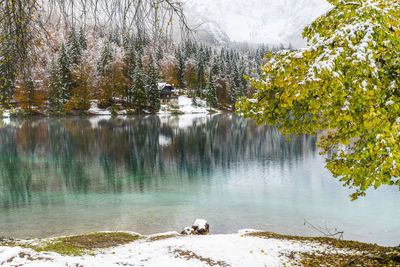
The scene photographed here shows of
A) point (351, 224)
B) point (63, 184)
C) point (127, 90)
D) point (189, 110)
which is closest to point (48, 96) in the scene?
point (127, 90)

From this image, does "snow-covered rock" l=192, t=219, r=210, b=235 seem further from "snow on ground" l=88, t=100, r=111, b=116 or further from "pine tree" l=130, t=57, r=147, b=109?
"snow on ground" l=88, t=100, r=111, b=116

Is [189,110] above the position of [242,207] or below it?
above

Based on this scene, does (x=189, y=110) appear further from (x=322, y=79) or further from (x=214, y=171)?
(x=322, y=79)

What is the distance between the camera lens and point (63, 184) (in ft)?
78.7

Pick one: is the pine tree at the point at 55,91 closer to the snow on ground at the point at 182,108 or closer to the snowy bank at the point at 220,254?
the snow on ground at the point at 182,108

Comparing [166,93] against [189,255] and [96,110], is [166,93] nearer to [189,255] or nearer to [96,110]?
[96,110]

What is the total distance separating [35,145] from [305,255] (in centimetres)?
4149

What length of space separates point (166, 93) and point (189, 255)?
108564 mm

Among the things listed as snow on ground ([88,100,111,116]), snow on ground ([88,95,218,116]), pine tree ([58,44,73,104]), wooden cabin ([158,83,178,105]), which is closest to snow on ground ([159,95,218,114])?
snow on ground ([88,95,218,116])

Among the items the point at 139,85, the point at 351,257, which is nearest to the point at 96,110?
the point at 139,85

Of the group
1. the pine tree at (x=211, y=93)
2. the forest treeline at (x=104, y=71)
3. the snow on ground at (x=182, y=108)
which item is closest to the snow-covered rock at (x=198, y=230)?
the forest treeline at (x=104, y=71)

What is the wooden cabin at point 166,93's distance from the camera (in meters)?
113

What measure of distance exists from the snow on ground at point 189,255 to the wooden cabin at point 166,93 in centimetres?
10468

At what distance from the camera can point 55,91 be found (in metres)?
84.0
